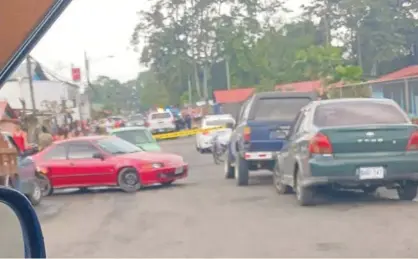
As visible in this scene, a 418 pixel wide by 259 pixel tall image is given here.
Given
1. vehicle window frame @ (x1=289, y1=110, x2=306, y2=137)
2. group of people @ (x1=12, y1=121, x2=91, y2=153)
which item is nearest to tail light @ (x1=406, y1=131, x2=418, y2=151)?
vehicle window frame @ (x1=289, y1=110, x2=306, y2=137)

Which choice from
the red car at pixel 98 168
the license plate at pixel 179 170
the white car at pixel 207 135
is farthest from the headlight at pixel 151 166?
the white car at pixel 207 135

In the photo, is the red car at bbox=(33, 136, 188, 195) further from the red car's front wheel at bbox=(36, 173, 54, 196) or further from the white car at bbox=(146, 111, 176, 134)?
the white car at bbox=(146, 111, 176, 134)

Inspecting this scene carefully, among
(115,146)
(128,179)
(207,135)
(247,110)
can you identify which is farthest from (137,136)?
(207,135)

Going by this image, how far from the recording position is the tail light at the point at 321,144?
38.5ft

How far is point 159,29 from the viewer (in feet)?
229

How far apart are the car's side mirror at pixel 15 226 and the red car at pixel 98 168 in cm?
1586

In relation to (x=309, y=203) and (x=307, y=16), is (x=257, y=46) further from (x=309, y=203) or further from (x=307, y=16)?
(x=309, y=203)

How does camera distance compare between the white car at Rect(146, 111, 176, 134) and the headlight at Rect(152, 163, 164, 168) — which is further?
the white car at Rect(146, 111, 176, 134)

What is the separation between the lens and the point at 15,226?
1908 mm

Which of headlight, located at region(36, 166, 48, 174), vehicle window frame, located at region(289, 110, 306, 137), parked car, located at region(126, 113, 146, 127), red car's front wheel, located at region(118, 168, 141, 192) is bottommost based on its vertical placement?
parked car, located at region(126, 113, 146, 127)

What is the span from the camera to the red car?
17.8 m

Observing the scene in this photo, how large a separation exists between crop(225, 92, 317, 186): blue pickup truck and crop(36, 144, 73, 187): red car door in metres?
3.57

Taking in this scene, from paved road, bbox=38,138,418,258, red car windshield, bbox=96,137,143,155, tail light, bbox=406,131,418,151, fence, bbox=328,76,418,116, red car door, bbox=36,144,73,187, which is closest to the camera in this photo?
paved road, bbox=38,138,418,258

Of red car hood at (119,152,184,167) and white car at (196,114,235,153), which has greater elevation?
red car hood at (119,152,184,167)
